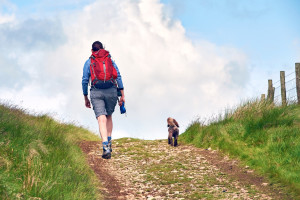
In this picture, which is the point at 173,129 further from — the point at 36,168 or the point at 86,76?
the point at 36,168

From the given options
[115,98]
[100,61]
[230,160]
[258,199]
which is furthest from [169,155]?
[258,199]

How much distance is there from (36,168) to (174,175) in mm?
3334

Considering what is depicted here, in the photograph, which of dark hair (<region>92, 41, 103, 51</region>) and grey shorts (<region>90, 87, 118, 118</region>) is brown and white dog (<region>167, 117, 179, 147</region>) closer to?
grey shorts (<region>90, 87, 118, 118</region>)

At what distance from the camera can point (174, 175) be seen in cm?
800

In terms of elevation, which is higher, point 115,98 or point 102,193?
point 115,98

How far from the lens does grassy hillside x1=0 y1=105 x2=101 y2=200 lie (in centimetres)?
496

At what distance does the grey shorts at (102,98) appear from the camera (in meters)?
8.45

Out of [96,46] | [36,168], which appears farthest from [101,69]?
[36,168]

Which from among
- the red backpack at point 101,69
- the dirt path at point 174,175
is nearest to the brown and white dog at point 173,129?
the dirt path at point 174,175

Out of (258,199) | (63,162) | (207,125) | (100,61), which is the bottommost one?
(258,199)

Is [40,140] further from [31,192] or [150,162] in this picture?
[150,162]

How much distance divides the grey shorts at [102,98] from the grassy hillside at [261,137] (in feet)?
11.2

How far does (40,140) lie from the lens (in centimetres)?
730

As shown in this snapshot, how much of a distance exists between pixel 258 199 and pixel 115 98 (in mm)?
3957
